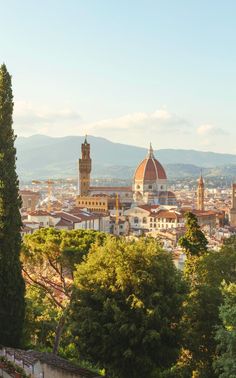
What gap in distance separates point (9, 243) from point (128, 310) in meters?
3.30

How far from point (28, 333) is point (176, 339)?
466 centimetres

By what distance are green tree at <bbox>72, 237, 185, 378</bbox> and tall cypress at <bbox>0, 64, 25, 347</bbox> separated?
4.71 feet

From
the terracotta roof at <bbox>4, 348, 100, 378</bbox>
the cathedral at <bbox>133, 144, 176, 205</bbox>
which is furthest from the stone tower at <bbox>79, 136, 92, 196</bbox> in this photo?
the terracotta roof at <bbox>4, 348, 100, 378</bbox>

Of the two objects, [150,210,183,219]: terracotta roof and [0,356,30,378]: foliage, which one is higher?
[0,356,30,378]: foliage

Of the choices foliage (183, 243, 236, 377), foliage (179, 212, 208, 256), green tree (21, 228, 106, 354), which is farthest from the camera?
foliage (179, 212, 208, 256)

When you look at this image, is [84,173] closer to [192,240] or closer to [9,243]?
[192,240]

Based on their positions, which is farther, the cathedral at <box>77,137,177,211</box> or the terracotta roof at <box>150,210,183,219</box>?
the cathedral at <box>77,137,177,211</box>

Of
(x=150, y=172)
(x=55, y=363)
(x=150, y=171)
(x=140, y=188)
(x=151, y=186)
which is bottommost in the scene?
(x=55, y=363)

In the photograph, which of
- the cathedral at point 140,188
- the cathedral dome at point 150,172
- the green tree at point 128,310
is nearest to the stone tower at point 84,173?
the cathedral at point 140,188

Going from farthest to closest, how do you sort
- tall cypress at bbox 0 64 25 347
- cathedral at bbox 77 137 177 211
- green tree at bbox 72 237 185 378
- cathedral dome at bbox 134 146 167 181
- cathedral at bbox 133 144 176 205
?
cathedral dome at bbox 134 146 167 181 → cathedral at bbox 133 144 176 205 → cathedral at bbox 77 137 177 211 → tall cypress at bbox 0 64 25 347 → green tree at bbox 72 237 185 378

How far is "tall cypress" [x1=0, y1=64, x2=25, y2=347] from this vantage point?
44.6 feet

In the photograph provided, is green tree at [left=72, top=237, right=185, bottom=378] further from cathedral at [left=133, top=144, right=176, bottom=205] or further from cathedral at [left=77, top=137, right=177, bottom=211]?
cathedral at [left=133, top=144, right=176, bottom=205]

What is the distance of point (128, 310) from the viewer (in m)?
13.2

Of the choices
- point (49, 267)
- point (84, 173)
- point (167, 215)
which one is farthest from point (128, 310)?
point (84, 173)
